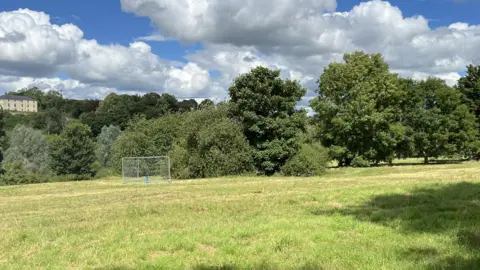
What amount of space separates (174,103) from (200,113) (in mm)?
94648

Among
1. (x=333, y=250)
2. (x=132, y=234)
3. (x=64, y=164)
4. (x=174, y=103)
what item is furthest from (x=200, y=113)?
(x=174, y=103)

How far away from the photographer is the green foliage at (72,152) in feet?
205

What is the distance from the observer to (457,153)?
5003 cm

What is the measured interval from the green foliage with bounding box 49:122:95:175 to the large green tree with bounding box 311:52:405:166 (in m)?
36.3

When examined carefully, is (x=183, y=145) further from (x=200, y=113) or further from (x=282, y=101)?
(x=282, y=101)

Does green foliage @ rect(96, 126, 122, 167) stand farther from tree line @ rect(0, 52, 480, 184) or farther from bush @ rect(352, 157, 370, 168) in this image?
bush @ rect(352, 157, 370, 168)

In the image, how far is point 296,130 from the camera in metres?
31.7

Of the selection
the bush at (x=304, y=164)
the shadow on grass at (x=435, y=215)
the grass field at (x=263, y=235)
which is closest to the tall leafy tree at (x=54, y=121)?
the bush at (x=304, y=164)

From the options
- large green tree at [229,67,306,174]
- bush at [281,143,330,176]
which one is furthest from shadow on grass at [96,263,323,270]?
large green tree at [229,67,306,174]

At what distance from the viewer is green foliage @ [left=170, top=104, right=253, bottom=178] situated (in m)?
31.2

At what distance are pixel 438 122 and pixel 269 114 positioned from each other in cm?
2519

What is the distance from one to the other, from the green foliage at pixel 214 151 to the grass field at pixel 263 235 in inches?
699

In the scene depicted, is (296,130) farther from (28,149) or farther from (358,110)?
(28,149)

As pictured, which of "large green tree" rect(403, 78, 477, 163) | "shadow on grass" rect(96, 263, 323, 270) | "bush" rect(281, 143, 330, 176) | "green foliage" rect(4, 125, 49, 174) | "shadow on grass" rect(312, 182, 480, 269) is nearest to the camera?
"shadow on grass" rect(96, 263, 323, 270)
